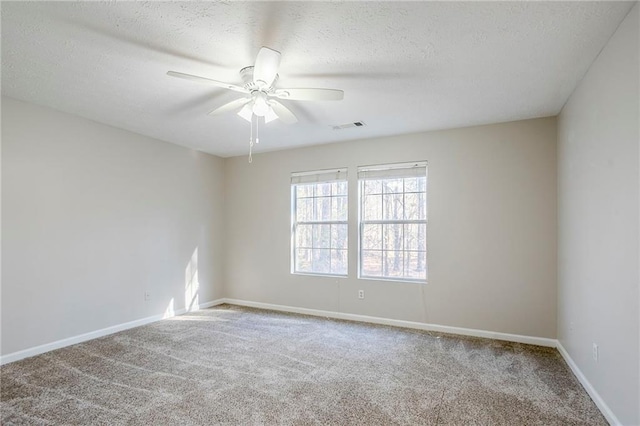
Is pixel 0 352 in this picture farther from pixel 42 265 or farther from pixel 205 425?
pixel 205 425

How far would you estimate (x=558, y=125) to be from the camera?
365 centimetres

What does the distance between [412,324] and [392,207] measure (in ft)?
4.96

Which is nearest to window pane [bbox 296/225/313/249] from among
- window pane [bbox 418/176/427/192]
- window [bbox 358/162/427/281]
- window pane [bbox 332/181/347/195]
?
window pane [bbox 332/181/347/195]

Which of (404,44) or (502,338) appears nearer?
(404,44)

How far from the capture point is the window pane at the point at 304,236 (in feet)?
17.2

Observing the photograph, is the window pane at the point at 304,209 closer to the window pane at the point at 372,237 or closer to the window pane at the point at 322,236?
the window pane at the point at 322,236

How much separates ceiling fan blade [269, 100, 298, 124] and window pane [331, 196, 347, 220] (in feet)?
6.83

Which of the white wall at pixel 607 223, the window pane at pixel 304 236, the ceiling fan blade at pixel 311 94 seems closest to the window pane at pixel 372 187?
the window pane at pixel 304 236

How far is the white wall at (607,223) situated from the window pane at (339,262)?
2601 millimetres

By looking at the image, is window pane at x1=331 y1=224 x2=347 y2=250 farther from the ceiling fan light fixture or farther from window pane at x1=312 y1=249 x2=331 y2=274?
the ceiling fan light fixture

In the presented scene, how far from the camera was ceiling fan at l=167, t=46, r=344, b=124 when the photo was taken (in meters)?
2.21

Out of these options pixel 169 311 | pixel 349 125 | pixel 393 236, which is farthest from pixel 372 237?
pixel 169 311

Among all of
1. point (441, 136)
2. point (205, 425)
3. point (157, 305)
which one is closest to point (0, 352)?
point (157, 305)

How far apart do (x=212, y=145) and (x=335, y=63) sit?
3.00 metres
